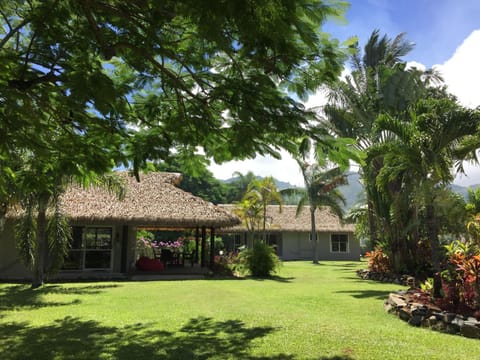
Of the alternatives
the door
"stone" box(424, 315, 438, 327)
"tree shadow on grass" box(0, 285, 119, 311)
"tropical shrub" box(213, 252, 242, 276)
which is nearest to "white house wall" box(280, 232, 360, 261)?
"tropical shrub" box(213, 252, 242, 276)

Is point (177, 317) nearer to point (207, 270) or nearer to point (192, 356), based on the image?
point (192, 356)

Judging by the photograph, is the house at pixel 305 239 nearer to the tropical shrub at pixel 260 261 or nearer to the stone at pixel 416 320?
the tropical shrub at pixel 260 261

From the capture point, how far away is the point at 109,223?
16.2 meters

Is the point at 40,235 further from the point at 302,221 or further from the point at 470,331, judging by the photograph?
the point at 302,221

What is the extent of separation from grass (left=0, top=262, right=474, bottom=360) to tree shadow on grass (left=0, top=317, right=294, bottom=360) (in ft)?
0.05

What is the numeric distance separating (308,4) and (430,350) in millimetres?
4846

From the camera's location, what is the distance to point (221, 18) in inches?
117

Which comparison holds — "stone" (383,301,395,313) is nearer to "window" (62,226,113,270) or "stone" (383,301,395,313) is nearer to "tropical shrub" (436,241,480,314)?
"tropical shrub" (436,241,480,314)

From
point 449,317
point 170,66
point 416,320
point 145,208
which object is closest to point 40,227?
point 145,208

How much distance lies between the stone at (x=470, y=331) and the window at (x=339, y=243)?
27.2m

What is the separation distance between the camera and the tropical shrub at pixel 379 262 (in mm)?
15839

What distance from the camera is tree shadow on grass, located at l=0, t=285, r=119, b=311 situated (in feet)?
30.8

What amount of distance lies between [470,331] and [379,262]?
A: 399 inches

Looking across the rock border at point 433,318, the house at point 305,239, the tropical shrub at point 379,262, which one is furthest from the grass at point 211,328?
the house at point 305,239
